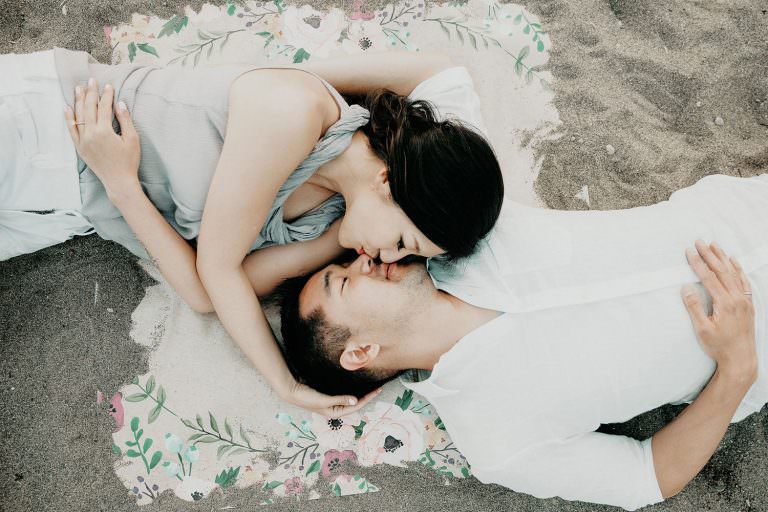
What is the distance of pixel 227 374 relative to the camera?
1825 millimetres

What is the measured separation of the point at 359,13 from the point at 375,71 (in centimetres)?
43

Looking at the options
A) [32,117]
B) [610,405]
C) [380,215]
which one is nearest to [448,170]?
[380,215]

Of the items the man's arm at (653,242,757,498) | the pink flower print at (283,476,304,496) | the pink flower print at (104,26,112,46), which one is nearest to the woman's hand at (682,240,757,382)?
the man's arm at (653,242,757,498)

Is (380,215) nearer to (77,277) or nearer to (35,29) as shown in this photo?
(77,277)

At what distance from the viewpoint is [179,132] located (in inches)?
58.1

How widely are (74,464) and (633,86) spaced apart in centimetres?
220

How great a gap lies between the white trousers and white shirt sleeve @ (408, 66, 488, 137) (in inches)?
38.7

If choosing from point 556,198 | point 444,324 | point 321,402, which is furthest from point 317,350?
point 556,198

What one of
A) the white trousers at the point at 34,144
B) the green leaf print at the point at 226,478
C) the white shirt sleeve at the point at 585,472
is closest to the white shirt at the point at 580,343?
the white shirt sleeve at the point at 585,472

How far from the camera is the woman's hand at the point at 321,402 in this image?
1.72 m

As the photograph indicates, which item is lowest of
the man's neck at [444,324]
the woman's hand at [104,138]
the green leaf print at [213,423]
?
the green leaf print at [213,423]

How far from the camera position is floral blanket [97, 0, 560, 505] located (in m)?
1.78

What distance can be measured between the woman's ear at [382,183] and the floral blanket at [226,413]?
0.69 m

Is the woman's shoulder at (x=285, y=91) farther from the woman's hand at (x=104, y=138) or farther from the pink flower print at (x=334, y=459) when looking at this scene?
the pink flower print at (x=334, y=459)
